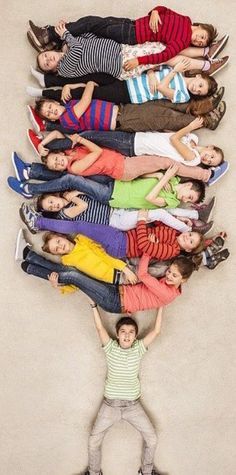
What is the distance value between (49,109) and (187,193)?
2.48 feet

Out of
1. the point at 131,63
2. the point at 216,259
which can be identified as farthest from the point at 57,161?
the point at 216,259

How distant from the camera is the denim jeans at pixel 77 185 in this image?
8.24ft

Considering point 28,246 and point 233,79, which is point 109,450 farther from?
point 233,79

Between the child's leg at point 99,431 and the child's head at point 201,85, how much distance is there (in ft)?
5.16

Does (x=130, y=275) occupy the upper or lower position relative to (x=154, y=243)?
lower

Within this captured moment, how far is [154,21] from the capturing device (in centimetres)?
249

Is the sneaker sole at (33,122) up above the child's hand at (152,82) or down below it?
below

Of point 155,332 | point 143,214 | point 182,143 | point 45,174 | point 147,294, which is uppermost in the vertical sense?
point 182,143

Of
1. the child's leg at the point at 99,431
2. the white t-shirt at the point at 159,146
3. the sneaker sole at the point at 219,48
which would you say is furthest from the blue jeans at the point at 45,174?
the child's leg at the point at 99,431

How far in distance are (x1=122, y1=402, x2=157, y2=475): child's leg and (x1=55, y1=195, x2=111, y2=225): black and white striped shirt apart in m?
0.93

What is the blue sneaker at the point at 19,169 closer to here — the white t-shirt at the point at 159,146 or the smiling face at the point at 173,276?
the white t-shirt at the point at 159,146

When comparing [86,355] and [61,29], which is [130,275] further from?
[61,29]

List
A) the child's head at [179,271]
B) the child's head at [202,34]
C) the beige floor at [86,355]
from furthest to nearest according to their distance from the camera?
the beige floor at [86,355] → the child's head at [202,34] → the child's head at [179,271]

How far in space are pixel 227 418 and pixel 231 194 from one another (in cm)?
114
